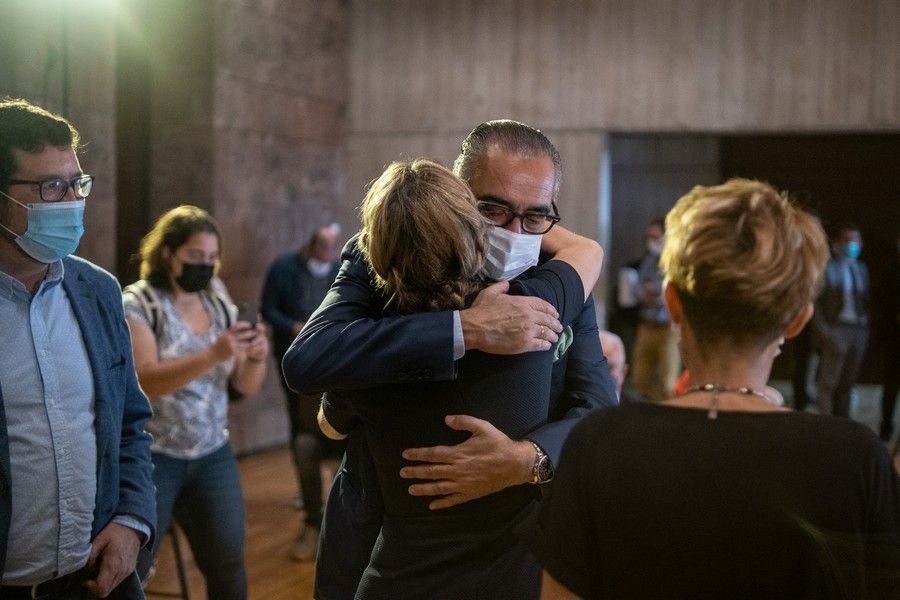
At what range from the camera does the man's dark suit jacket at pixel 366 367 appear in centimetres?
155

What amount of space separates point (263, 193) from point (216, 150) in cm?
61

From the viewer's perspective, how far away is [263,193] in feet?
Result: 25.2

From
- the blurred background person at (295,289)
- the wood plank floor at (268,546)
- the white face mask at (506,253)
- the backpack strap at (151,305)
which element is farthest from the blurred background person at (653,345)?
the white face mask at (506,253)

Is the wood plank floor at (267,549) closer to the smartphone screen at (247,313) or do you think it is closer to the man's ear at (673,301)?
the smartphone screen at (247,313)

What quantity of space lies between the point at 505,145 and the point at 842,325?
22.6 feet

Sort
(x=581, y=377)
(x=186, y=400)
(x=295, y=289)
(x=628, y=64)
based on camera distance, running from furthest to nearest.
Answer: (x=628, y=64)
(x=295, y=289)
(x=186, y=400)
(x=581, y=377)

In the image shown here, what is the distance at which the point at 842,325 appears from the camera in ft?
26.2

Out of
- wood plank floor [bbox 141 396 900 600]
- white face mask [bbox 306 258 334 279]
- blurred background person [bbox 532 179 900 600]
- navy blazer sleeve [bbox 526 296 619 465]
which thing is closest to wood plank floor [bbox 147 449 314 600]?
wood plank floor [bbox 141 396 900 600]

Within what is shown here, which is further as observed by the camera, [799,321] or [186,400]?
[186,400]

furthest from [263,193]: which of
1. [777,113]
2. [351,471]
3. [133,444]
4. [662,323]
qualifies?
[351,471]

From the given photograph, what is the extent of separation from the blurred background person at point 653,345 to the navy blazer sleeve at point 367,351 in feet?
21.9

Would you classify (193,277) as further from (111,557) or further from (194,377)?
(111,557)

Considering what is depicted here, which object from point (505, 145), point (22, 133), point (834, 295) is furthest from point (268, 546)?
point (834, 295)

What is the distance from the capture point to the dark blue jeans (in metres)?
3.11
